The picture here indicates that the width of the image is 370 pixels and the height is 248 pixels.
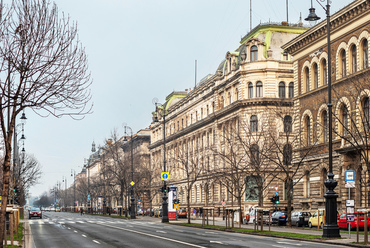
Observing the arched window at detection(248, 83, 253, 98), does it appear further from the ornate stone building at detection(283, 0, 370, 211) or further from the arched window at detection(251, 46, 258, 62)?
the ornate stone building at detection(283, 0, 370, 211)

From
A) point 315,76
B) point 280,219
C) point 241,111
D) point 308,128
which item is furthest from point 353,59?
point 241,111

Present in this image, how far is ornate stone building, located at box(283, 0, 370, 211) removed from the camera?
46438 mm

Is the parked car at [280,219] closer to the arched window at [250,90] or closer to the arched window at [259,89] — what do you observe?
the arched window at [259,89]

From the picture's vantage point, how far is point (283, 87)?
252 ft

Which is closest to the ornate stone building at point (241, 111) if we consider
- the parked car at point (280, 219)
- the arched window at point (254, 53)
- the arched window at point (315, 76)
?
the arched window at point (254, 53)

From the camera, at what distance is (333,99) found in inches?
1986

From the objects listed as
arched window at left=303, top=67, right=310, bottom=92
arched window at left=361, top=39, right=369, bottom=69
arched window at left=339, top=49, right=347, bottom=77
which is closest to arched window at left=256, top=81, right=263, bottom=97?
arched window at left=303, top=67, right=310, bottom=92

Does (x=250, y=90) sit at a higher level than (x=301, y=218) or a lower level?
higher

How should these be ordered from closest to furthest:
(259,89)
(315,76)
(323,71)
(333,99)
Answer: (333,99) < (323,71) < (315,76) < (259,89)

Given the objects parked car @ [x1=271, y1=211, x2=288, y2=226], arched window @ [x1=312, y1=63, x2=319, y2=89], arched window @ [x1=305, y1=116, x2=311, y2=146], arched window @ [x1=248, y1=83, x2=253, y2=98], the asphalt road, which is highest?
arched window @ [x1=248, y1=83, x2=253, y2=98]

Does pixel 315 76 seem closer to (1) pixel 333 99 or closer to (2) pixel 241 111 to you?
(1) pixel 333 99

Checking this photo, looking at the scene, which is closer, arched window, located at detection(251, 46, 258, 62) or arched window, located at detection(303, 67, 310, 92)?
arched window, located at detection(303, 67, 310, 92)

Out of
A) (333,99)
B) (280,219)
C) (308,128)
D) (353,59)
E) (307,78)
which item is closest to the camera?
(353,59)

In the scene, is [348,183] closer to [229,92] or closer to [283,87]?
[283,87]
